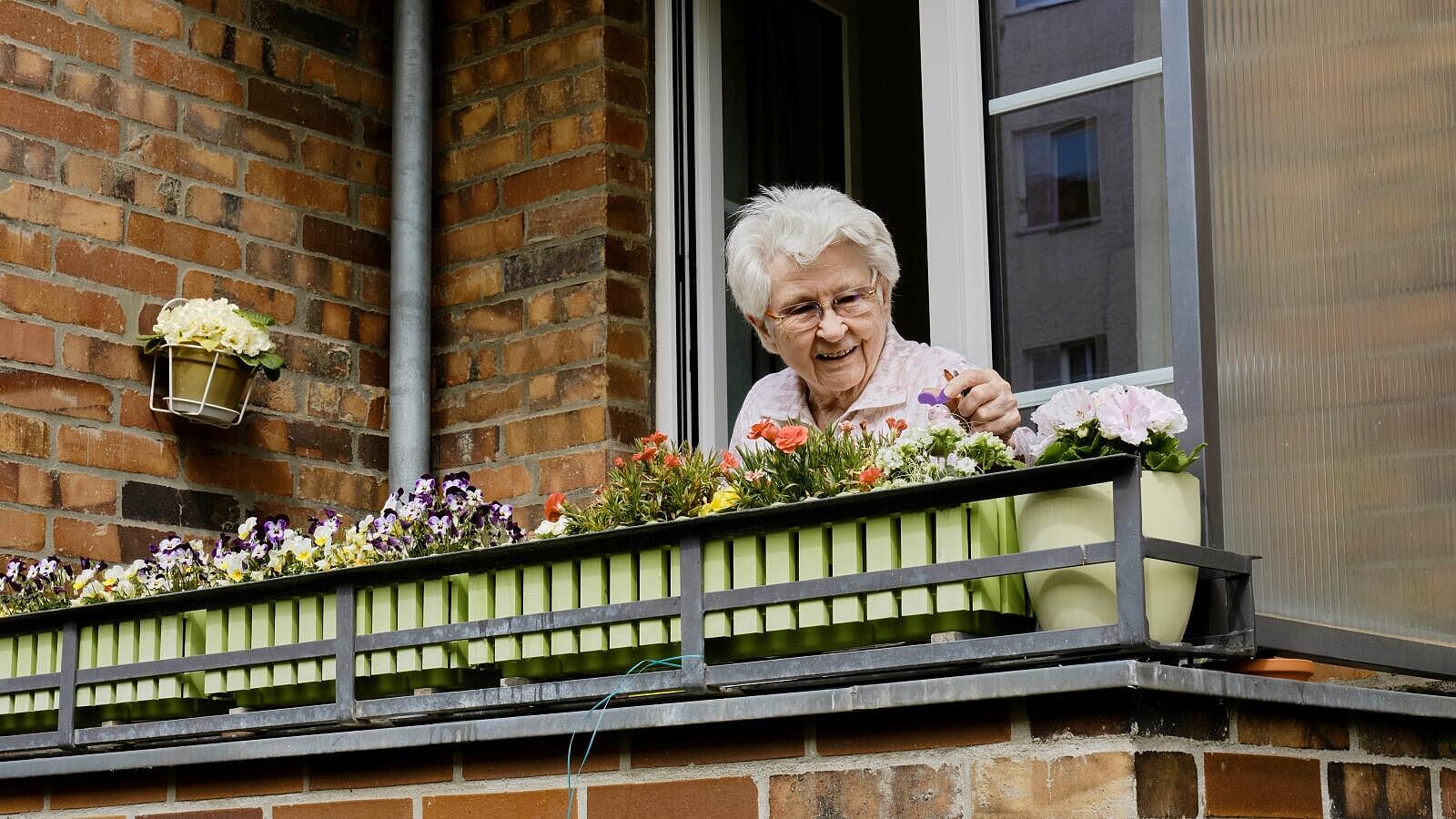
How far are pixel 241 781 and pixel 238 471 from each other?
134cm

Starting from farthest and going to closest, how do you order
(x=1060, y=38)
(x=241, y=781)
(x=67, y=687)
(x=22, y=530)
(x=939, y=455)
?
(x=22, y=530)
(x=1060, y=38)
(x=67, y=687)
(x=241, y=781)
(x=939, y=455)

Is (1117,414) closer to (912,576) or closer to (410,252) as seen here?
(912,576)

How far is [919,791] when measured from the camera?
165cm

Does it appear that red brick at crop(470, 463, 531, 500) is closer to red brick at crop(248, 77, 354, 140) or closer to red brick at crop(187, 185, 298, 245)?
red brick at crop(187, 185, 298, 245)

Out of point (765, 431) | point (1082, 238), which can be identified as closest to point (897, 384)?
point (1082, 238)

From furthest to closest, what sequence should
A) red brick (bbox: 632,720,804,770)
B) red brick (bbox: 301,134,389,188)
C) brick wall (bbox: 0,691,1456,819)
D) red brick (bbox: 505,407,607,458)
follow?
red brick (bbox: 301,134,389,188)
red brick (bbox: 505,407,607,458)
red brick (bbox: 632,720,804,770)
brick wall (bbox: 0,691,1456,819)

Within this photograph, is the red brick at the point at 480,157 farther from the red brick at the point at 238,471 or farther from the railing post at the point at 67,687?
the railing post at the point at 67,687

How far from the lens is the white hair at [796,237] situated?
100 inches

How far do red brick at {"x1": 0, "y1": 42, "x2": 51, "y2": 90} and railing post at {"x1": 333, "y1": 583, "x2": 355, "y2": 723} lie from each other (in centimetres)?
161

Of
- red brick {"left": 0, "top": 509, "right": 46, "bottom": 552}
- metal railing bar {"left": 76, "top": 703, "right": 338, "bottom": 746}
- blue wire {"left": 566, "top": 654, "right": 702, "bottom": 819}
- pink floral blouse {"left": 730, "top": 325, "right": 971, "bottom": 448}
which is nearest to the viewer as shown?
blue wire {"left": 566, "top": 654, "right": 702, "bottom": 819}

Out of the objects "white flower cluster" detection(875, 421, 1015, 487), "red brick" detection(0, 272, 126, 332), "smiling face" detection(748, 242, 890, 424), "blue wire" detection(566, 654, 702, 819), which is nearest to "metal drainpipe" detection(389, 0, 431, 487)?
"red brick" detection(0, 272, 126, 332)

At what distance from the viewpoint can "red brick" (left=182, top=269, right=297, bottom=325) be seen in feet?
11.5

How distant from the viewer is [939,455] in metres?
1.82

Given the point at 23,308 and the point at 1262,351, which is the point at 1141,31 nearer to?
the point at 1262,351
